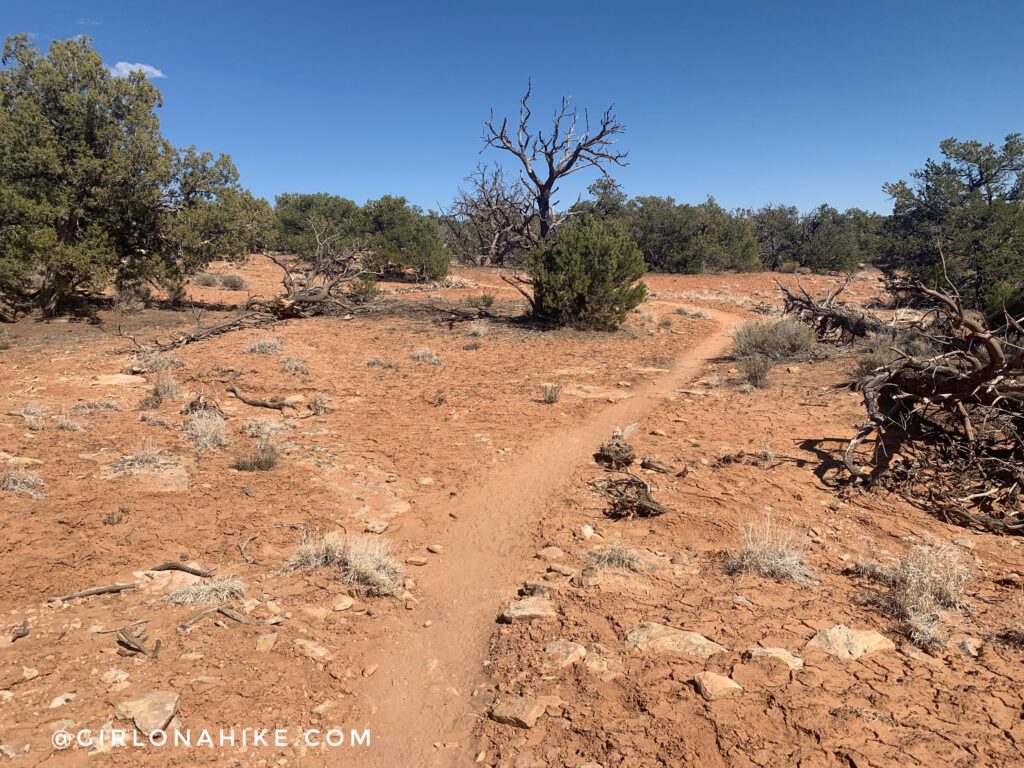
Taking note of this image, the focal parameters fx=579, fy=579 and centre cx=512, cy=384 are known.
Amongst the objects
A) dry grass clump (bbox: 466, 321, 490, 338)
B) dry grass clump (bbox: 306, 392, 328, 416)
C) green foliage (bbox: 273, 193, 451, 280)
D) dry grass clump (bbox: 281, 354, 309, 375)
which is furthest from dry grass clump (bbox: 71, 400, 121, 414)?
green foliage (bbox: 273, 193, 451, 280)

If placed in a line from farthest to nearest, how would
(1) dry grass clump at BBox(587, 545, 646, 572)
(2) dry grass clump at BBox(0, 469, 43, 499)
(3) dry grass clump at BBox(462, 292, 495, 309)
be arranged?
1. (3) dry grass clump at BBox(462, 292, 495, 309)
2. (2) dry grass clump at BBox(0, 469, 43, 499)
3. (1) dry grass clump at BBox(587, 545, 646, 572)

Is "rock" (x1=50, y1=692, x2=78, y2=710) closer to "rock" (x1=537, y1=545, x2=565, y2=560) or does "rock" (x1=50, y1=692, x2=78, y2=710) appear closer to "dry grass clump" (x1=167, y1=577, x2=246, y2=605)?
"dry grass clump" (x1=167, y1=577, x2=246, y2=605)

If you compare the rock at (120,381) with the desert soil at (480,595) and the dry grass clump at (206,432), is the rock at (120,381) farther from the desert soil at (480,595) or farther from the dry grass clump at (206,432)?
the dry grass clump at (206,432)

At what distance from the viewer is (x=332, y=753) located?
2896mm

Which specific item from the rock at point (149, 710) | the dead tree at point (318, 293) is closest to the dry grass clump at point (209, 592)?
the rock at point (149, 710)

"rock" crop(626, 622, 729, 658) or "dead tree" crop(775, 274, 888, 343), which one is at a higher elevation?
"dead tree" crop(775, 274, 888, 343)

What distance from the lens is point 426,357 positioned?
40.2 feet

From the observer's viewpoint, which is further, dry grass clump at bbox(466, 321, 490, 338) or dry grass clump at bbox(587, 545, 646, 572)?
dry grass clump at bbox(466, 321, 490, 338)

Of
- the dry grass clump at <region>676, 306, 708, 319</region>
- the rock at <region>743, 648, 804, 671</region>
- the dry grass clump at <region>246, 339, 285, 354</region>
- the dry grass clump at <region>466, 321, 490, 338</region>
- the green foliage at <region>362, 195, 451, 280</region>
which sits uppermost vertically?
the green foliage at <region>362, 195, 451, 280</region>

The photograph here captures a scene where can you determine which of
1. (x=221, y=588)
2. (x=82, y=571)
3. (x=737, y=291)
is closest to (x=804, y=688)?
(x=221, y=588)

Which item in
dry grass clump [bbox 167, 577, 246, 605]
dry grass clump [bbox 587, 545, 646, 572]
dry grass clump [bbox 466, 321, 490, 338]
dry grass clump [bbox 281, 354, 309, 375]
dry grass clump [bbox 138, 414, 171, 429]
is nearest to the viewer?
dry grass clump [bbox 167, 577, 246, 605]

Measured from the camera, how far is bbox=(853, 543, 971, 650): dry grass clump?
3443mm

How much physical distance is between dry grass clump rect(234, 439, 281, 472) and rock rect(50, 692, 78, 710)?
3.49 m

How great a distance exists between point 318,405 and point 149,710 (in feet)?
19.8
